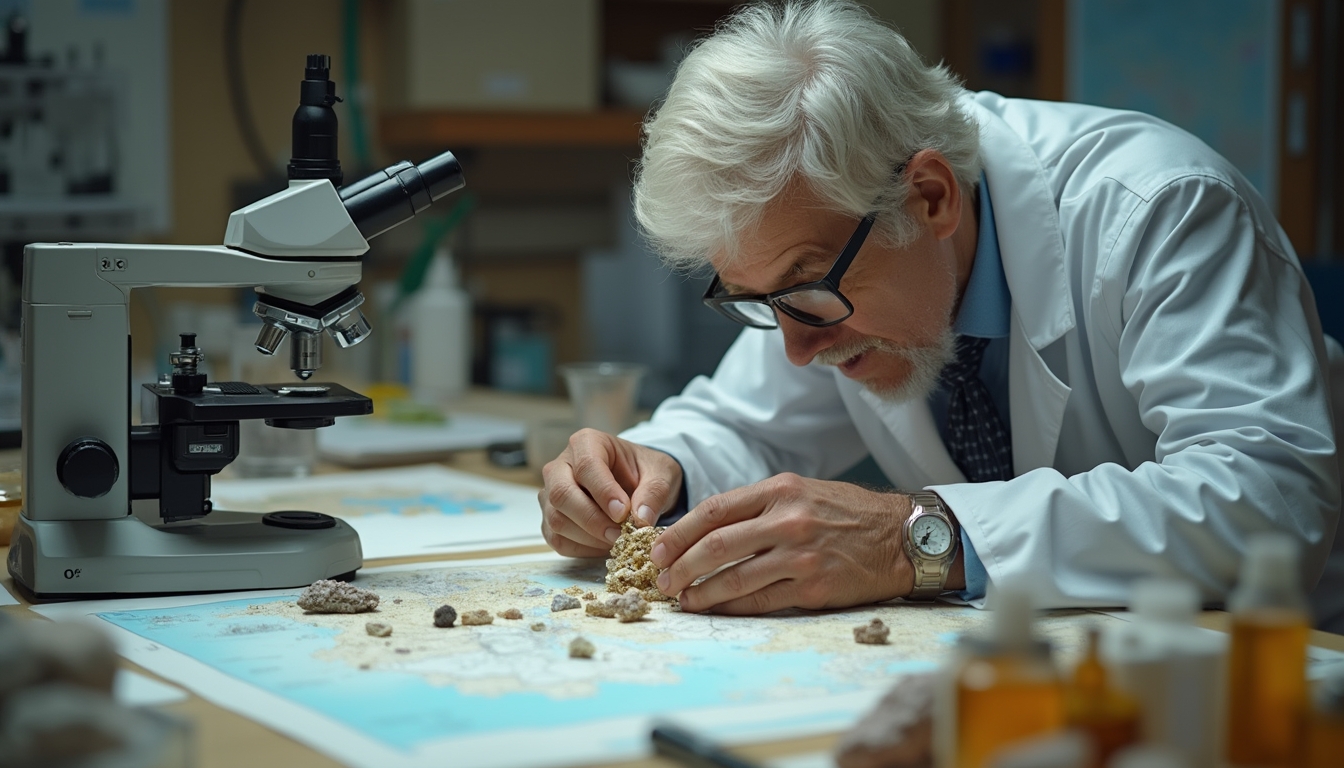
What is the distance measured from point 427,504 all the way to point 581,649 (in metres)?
0.79

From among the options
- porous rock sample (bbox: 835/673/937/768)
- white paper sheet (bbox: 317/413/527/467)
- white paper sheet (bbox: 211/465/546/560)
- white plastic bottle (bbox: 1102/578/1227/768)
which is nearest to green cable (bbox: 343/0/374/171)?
white paper sheet (bbox: 317/413/527/467)

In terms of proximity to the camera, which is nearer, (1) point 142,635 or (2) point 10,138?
(1) point 142,635

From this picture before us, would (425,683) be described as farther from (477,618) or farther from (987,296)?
(987,296)

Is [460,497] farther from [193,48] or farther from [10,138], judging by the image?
[193,48]

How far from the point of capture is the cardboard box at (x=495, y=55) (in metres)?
3.39

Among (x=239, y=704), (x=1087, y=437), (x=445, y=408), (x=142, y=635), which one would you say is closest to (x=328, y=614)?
(x=142, y=635)

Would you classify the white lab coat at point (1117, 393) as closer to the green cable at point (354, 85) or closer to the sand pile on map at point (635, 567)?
the sand pile on map at point (635, 567)

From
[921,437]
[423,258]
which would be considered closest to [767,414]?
[921,437]

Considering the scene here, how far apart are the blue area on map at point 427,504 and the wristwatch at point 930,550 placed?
695 mm

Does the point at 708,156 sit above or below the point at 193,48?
below

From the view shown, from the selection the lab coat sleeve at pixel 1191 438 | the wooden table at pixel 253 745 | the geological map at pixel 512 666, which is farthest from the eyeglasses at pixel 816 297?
the wooden table at pixel 253 745

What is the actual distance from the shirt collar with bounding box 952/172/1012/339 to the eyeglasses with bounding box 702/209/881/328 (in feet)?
0.62

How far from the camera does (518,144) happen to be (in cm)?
377

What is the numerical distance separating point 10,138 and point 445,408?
1.02 m
